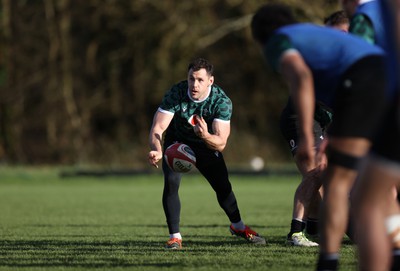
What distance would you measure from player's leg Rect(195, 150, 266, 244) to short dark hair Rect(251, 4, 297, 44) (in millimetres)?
3387

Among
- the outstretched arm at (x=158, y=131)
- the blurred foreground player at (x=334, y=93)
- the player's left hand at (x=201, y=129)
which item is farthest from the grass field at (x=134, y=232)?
the blurred foreground player at (x=334, y=93)

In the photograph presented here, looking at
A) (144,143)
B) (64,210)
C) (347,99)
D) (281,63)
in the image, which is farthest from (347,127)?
(144,143)

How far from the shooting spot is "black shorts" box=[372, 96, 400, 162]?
14.1ft

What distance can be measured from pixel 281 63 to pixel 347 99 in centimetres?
45

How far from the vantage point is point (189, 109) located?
28.1 ft

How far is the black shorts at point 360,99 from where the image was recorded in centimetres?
478

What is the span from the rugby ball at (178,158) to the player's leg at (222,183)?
29 cm

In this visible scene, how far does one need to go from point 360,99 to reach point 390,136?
576mm

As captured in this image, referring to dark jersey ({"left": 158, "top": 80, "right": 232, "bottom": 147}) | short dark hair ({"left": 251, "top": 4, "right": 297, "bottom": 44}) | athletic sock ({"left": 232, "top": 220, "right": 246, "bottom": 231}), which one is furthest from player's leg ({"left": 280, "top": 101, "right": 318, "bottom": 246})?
short dark hair ({"left": 251, "top": 4, "right": 297, "bottom": 44})

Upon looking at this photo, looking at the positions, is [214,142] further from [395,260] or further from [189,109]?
[395,260]

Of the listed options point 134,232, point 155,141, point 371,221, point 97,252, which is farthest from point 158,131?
point 371,221

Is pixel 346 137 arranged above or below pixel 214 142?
above

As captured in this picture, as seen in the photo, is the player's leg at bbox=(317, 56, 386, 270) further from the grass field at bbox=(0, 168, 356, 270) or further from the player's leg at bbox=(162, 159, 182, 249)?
the player's leg at bbox=(162, 159, 182, 249)

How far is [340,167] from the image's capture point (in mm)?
4906
